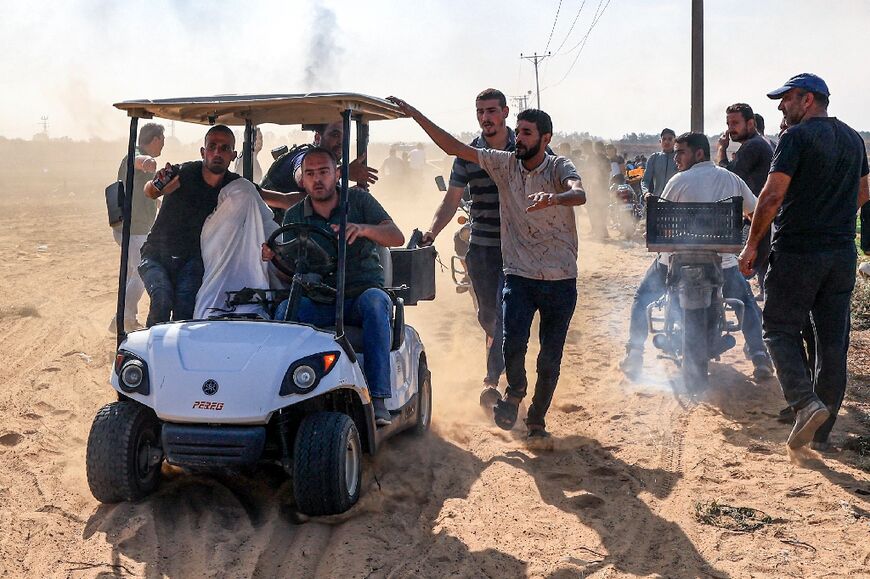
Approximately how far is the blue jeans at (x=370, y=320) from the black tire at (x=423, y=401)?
824 millimetres

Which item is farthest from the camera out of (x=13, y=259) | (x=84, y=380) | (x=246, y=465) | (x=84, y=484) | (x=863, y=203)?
(x=13, y=259)

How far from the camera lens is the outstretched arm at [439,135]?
6.10m

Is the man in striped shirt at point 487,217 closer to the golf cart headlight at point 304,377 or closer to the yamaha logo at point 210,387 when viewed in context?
the golf cart headlight at point 304,377

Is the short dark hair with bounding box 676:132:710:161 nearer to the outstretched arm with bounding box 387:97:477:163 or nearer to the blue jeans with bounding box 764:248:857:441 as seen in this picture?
the blue jeans with bounding box 764:248:857:441

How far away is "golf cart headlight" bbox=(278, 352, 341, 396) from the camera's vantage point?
16.3 ft

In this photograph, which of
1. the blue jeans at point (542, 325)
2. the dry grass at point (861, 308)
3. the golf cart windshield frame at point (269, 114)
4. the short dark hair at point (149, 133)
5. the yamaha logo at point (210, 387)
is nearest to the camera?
the yamaha logo at point (210, 387)

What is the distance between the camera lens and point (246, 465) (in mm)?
4930

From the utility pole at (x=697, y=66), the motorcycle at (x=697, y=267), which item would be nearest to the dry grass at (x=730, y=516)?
the motorcycle at (x=697, y=267)

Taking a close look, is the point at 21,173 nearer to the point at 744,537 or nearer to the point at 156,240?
the point at 156,240

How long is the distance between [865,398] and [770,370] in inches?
32.8

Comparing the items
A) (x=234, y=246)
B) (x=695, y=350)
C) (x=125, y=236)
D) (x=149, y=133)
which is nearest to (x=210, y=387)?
(x=125, y=236)

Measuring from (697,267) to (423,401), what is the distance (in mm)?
2421

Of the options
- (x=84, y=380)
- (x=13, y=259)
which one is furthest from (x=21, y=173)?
(x=84, y=380)

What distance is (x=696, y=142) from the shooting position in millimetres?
8227
